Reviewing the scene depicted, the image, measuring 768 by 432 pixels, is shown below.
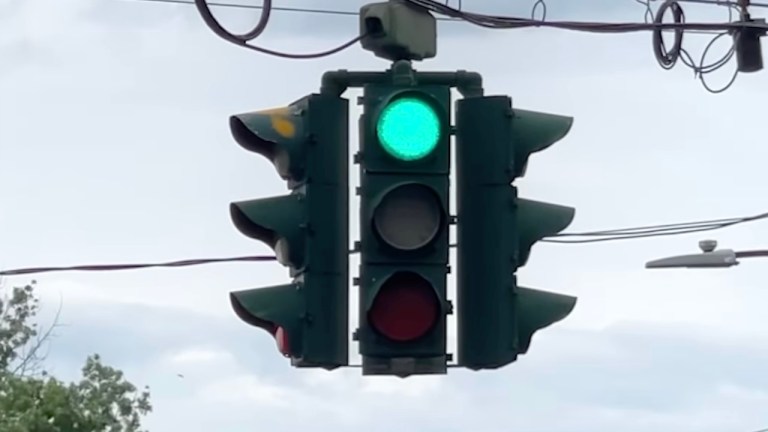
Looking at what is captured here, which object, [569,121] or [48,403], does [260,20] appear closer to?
[569,121]

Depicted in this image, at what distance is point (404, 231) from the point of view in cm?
653

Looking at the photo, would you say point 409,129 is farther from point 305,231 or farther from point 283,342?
point 283,342

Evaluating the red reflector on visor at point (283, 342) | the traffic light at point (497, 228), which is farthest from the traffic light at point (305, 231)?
the traffic light at point (497, 228)

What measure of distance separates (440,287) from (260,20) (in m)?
1.70

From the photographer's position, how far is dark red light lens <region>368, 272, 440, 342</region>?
6.48 metres

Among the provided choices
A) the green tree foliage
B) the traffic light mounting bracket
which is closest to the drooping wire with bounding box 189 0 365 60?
the traffic light mounting bracket

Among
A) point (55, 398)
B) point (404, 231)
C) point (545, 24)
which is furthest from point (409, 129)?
point (55, 398)

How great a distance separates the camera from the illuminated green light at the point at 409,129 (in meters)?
6.54

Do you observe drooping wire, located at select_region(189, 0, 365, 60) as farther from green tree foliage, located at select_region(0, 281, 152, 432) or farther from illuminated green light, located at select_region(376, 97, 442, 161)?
green tree foliage, located at select_region(0, 281, 152, 432)

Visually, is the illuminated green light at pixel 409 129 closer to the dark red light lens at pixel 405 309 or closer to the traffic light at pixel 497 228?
the traffic light at pixel 497 228

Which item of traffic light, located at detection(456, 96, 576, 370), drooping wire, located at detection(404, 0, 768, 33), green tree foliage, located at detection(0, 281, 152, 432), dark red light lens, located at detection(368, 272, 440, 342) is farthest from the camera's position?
green tree foliage, located at detection(0, 281, 152, 432)

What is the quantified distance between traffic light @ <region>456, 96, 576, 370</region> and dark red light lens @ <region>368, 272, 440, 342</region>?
17cm

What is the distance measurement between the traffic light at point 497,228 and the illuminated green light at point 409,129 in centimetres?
18

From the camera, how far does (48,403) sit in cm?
3338
